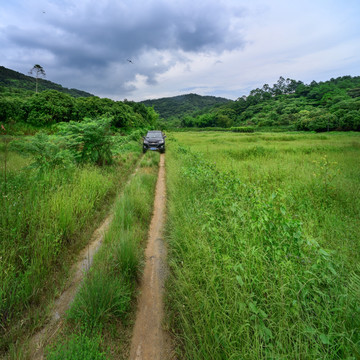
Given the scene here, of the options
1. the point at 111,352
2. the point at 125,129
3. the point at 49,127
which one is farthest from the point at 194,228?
the point at 125,129

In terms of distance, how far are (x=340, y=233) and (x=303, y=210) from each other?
3.32ft

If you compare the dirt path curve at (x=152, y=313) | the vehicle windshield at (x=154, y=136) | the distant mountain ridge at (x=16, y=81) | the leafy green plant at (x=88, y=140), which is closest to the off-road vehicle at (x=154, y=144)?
the vehicle windshield at (x=154, y=136)

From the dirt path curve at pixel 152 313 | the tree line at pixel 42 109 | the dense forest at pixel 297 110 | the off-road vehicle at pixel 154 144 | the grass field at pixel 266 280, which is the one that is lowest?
the dirt path curve at pixel 152 313

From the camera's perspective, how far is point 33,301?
2.05m

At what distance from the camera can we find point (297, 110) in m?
73.8

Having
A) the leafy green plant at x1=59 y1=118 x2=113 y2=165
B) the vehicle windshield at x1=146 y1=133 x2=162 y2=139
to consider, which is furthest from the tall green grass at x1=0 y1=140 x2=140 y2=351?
the vehicle windshield at x1=146 y1=133 x2=162 y2=139

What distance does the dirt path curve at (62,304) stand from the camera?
1649 millimetres

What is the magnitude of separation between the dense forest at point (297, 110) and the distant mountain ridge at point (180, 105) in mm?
31570

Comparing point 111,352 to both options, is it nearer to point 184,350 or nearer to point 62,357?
point 62,357

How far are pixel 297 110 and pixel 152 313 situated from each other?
93.7 m

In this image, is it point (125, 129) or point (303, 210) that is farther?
point (125, 129)

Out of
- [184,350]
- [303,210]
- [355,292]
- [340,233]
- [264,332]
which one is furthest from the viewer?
[303,210]

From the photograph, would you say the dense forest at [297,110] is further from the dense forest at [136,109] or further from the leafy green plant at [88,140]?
the leafy green plant at [88,140]

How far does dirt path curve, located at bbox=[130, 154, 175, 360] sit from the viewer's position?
1.76 metres
